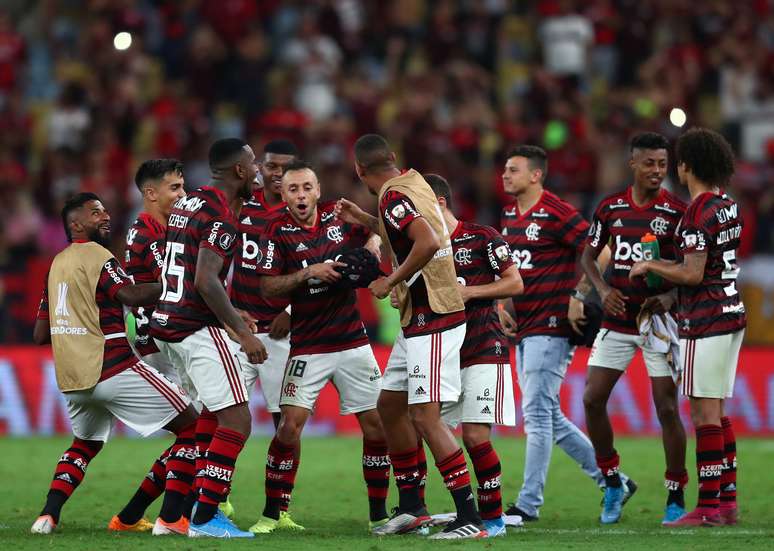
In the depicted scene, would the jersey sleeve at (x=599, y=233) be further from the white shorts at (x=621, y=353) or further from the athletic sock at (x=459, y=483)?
the athletic sock at (x=459, y=483)

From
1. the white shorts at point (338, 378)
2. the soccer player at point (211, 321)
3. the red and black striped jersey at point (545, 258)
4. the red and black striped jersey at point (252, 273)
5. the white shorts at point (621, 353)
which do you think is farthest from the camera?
the red and black striped jersey at point (545, 258)

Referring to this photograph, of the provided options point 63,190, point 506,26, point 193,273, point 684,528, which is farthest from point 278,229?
point 506,26

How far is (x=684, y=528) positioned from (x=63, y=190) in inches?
498

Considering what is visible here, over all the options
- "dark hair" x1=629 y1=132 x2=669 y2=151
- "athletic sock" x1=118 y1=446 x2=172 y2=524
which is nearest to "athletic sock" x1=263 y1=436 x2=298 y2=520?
"athletic sock" x1=118 y1=446 x2=172 y2=524

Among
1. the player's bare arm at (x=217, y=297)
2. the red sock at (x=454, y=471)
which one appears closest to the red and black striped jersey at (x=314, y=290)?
the player's bare arm at (x=217, y=297)

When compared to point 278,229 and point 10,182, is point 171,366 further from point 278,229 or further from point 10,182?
point 10,182

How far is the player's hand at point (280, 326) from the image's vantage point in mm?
10406

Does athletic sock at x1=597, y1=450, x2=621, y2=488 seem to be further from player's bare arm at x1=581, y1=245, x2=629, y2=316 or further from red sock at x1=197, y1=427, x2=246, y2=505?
red sock at x1=197, y1=427, x2=246, y2=505

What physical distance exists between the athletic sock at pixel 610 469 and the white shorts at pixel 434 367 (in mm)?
1951

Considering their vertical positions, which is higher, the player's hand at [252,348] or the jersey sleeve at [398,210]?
the jersey sleeve at [398,210]

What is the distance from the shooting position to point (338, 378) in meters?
9.80

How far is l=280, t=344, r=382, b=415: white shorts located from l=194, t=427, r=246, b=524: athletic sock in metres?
0.84

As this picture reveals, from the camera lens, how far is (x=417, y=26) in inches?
910

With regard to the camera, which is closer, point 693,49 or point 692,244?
point 692,244
